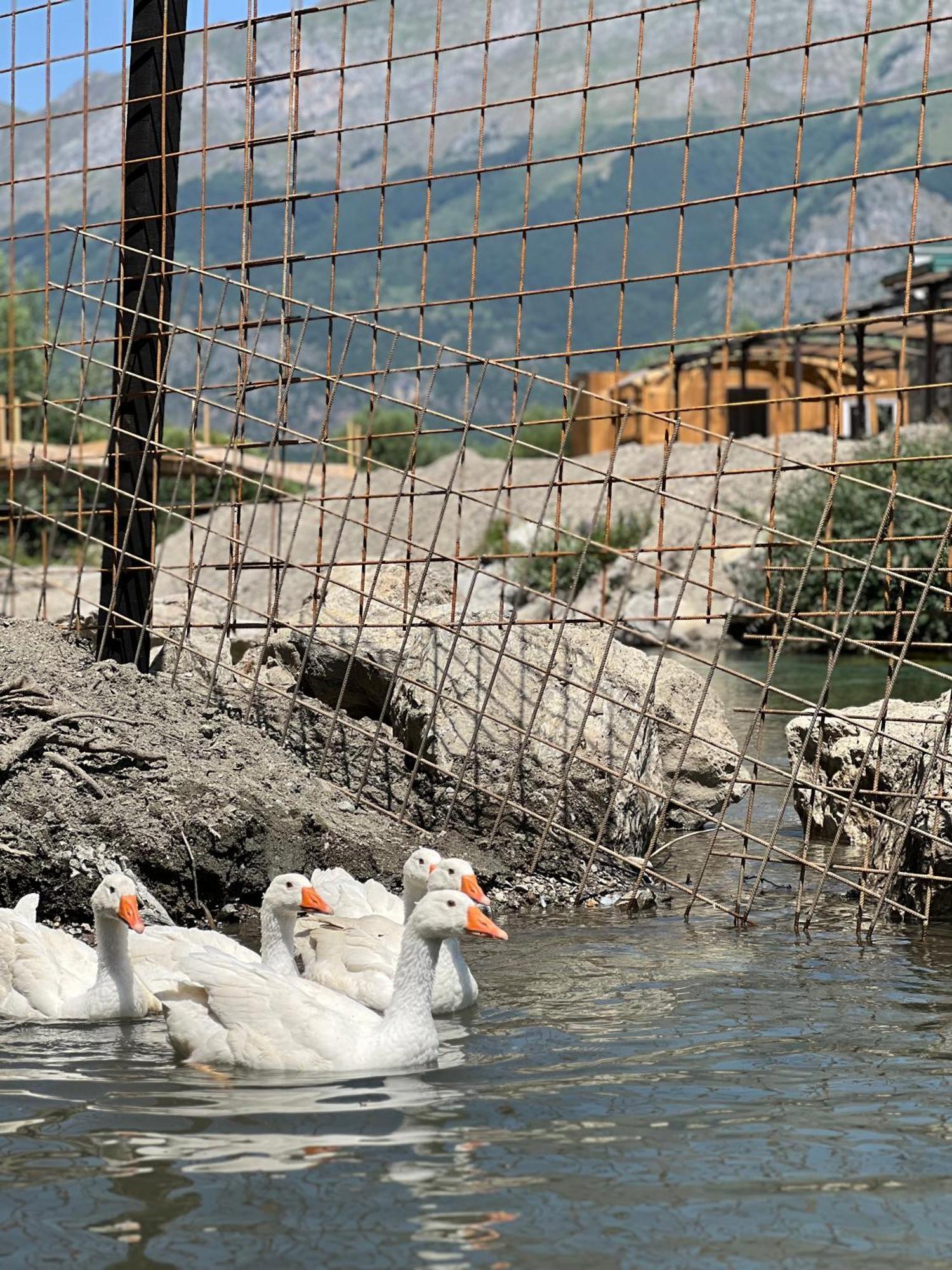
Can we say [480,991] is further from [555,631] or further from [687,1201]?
[555,631]

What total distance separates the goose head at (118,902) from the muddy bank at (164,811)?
5.22 ft

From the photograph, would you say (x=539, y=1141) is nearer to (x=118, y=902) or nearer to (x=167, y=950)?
(x=118, y=902)

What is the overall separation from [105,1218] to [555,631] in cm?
686

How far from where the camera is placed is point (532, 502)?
41.5 meters

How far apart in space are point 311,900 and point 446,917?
1011 millimetres

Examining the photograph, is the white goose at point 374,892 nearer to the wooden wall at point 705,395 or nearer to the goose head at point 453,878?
the goose head at point 453,878

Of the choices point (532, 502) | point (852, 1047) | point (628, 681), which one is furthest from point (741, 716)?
point (532, 502)

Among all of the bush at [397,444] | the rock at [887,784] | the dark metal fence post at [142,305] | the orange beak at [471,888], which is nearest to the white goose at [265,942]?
the orange beak at [471,888]

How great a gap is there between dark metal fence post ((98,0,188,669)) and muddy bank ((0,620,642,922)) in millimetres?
1218

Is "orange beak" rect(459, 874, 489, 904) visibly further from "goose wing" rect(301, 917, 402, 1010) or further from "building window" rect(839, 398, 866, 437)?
"building window" rect(839, 398, 866, 437)

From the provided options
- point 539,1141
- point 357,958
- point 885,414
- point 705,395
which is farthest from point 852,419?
point 539,1141

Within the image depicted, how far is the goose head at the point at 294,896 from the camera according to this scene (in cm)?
713

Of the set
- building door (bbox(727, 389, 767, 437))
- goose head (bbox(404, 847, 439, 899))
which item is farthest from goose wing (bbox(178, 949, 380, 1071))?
building door (bbox(727, 389, 767, 437))

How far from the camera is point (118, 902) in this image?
688cm
